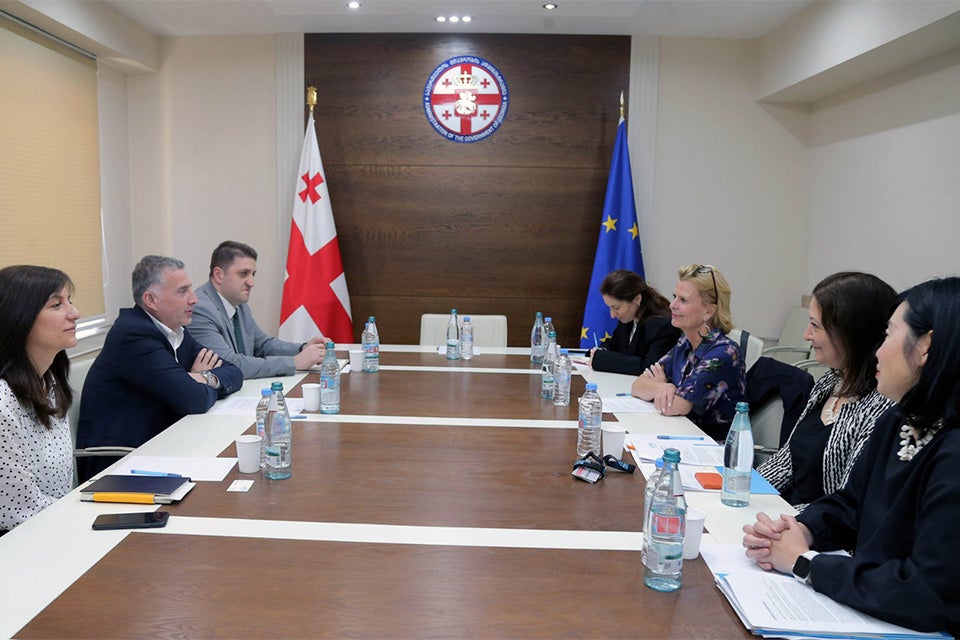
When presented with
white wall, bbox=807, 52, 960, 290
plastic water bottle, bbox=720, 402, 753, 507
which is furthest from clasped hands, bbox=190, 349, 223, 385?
white wall, bbox=807, 52, 960, 290

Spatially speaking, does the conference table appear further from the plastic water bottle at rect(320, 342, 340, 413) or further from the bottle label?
the plastic water bottle at rect(320, 342, 340, 413)

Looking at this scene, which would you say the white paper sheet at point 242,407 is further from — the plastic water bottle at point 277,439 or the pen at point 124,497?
the pen at point 124,497

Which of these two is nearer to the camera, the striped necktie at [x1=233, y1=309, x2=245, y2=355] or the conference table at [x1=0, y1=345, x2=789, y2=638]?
the conference table at [x1=0, y1=345, x2=789, y2=638]

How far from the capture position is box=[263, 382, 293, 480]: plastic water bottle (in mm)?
1929

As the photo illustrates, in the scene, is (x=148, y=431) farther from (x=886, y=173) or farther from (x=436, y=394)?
(x=886, y=173)

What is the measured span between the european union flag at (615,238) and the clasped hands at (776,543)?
357 cm

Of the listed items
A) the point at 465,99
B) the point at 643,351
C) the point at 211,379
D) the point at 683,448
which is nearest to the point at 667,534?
the point at 683,448

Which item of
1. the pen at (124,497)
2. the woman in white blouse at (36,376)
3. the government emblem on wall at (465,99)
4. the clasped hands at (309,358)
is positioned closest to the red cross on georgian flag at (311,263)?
the government emblem on wall at (465,99)

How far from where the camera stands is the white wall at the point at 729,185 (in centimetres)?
514

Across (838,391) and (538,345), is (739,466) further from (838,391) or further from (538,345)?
(538,345)

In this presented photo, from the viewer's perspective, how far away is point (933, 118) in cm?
376

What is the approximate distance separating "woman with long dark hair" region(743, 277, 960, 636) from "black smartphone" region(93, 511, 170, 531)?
4.24 feet

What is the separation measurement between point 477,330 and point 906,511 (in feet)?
10.9

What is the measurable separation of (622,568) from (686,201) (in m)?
4.23
